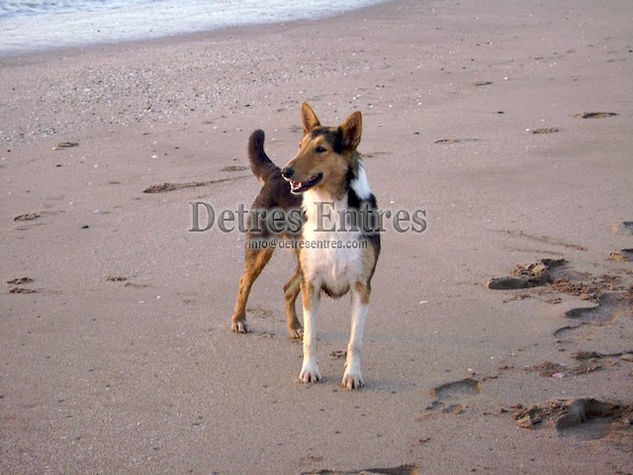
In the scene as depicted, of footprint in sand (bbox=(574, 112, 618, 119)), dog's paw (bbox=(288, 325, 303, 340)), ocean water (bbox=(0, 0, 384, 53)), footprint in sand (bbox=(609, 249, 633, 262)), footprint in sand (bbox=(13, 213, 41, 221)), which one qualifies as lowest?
dog's paw (bbox=(288, 325, 303, 340))

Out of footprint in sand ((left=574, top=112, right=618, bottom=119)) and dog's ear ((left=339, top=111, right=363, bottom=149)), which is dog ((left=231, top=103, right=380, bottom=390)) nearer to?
dog's ear ((left=339, top=111, right=363, bottom=149))

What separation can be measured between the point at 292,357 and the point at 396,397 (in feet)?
3.11

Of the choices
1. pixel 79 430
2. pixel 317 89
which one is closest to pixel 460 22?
pixel 317 89

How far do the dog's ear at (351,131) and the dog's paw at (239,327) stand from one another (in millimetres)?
1574

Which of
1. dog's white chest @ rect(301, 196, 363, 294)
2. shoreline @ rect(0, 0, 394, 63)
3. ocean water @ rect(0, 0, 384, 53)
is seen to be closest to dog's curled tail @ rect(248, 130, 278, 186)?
dog's white chest @ rect(301, 196, 363, 294)

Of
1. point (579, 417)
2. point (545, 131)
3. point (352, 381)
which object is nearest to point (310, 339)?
point (352, 381)

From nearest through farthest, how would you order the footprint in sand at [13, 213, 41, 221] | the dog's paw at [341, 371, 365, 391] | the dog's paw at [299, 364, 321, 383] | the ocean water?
1. the dog's paw at [341, 371, 365, 391]
2. the dog's paw at [299, 364, 321, 383]
3. the footprint in sand at [13, 213, 41, 221]
4. the ocean water

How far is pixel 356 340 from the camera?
5598 millimetres

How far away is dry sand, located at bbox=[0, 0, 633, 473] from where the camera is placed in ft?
15.8

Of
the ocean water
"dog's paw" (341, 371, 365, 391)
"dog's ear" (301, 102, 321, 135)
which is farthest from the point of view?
the ocean water

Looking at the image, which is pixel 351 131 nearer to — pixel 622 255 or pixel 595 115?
pixel 622 255

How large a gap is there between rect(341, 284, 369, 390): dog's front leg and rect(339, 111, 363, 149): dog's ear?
85 centimetres

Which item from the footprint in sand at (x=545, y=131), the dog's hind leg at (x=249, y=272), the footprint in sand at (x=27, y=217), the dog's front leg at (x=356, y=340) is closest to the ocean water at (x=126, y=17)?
the footprint in sand at (x=27, y=217)

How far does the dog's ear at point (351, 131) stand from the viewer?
17.9ft
